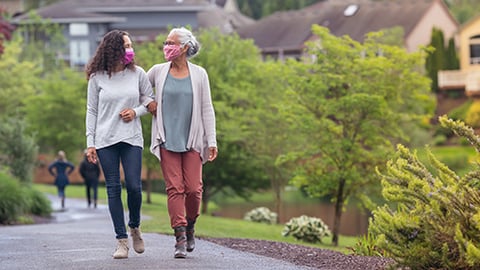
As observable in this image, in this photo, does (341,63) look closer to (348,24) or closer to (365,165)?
(365,165)

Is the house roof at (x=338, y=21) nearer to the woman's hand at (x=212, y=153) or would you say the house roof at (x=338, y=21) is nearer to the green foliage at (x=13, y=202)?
the green foliage at (x=13, y=202)

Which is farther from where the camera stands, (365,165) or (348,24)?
(348,24)

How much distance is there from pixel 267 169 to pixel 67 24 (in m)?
46.5

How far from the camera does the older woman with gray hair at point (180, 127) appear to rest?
1125cm

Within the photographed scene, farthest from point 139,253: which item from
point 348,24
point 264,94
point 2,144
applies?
point 348,24

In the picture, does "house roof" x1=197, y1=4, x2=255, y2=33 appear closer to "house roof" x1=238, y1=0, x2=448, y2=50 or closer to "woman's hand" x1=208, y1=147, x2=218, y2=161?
"house roof" x1=238, y1=0, x2=448, y2=50

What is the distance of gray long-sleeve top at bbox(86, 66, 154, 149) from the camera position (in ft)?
36.7

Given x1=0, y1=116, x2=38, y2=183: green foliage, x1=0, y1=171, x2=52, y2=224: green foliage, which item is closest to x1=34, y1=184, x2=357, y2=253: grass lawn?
x1=0, y1=171, x2=52, y2=224: green foliage

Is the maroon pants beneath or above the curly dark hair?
beneath

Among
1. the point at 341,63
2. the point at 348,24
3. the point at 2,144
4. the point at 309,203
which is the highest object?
the point at 348,24

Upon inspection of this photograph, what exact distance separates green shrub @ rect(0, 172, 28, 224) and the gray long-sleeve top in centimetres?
1289

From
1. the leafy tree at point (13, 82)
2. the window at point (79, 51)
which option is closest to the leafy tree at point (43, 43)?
the window at point (79, 51)

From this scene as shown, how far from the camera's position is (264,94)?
126ft

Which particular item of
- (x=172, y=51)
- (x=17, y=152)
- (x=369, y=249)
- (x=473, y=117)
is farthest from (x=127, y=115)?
(x=473, y=117)
